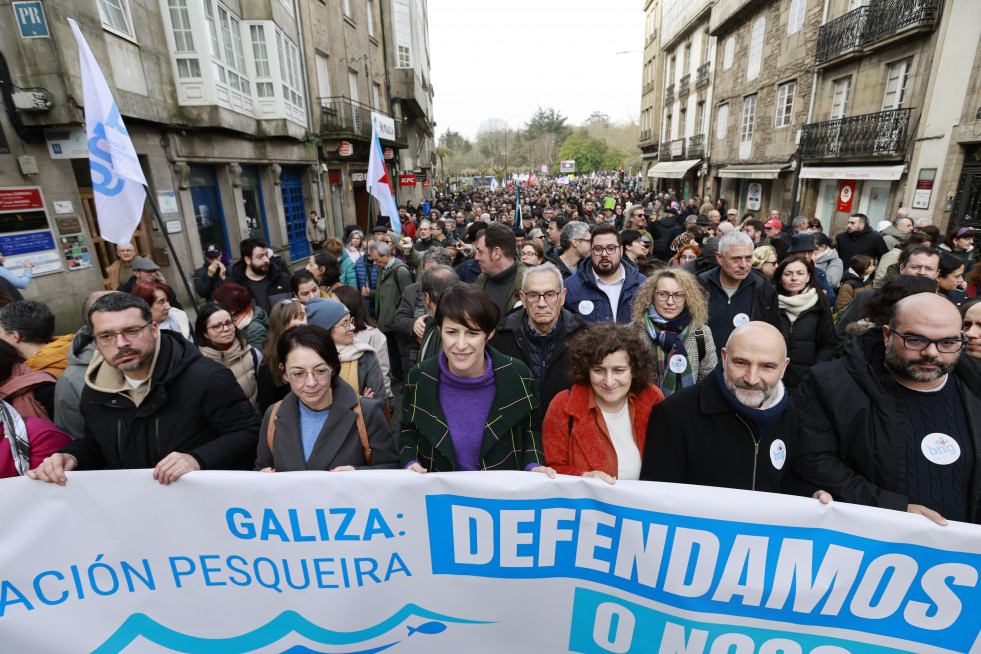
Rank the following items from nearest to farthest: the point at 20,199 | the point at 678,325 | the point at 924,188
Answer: the point at 678,325, the point at 20,199, the point at 924,188

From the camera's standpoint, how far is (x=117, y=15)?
8.56 m

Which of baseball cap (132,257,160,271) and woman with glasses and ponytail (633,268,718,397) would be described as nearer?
woman with glasses and ponytail (633,268,718,397)

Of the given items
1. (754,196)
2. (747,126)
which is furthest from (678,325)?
(747,126)

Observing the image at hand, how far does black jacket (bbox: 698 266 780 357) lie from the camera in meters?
3.59

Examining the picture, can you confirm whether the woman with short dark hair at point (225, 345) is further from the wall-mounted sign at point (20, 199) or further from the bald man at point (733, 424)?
the wall-mounted sign at point (20, 199)

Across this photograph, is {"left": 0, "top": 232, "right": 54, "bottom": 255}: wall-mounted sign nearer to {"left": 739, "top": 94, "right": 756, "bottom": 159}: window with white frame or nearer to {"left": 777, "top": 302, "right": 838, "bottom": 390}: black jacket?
{"left": 777, "top": 302, "right": 838, "bottom": 390}: black jacket

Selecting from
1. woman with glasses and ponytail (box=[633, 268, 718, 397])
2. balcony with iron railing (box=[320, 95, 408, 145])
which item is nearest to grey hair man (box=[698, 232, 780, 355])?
woman with glasses and ponytail (box=[633, 268, 718, 397])

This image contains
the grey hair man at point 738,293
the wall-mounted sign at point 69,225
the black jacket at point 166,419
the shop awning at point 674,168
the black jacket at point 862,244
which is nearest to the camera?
the black jacket at point 166,419

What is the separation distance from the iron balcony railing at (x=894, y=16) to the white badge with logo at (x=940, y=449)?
14.1 metres

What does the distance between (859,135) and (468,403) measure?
53.5ft

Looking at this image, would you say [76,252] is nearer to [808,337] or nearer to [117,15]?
[117,15]

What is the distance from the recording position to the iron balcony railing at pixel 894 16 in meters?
10.9

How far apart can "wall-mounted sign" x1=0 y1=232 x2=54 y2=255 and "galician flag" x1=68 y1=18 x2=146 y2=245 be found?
4.18m

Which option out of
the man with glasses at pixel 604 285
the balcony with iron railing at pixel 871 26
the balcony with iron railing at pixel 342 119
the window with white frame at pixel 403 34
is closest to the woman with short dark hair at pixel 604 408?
the man with glasses at pixel 604 285
